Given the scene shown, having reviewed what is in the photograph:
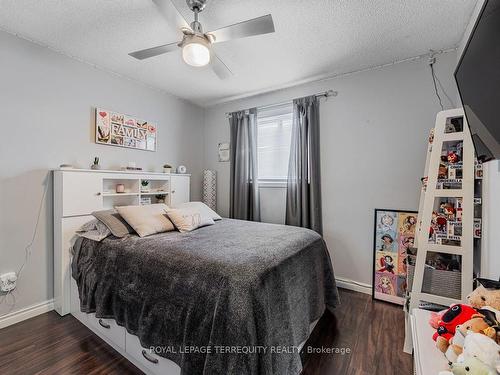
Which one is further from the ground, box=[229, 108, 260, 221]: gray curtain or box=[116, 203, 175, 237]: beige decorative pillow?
box=[229, 108, 260, 221]: gray curtain

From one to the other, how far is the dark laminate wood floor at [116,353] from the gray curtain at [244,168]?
1.63m

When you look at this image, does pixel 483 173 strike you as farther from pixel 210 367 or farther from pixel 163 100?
pixel 163 100

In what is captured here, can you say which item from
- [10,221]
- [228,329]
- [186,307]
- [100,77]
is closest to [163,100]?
[100,77]

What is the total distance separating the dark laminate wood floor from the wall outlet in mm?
323

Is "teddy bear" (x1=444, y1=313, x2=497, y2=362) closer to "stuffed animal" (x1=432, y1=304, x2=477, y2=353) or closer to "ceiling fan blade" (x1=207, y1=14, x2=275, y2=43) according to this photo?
"stuffed animal" (x1=432, y1=304, x2=477, y2=353)

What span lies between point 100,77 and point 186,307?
2621mm

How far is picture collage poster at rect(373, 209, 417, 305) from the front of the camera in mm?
2314

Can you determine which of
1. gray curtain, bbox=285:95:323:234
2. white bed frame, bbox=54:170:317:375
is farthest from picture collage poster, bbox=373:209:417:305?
white bed frame, bbox=54:170:317:375

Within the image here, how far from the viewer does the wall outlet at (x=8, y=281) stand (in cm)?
189

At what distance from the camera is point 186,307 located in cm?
124


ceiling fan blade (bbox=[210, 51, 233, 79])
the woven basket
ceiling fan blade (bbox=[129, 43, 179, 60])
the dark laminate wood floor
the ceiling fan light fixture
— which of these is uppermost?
ceiling fan blade (bbox=[129, 43, 179, 60])

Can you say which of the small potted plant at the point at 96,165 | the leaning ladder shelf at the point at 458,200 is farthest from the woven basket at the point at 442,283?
the small potted plant at the point at 96,165

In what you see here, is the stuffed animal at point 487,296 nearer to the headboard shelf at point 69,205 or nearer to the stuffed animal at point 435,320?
the stuffed animal at point 435,320

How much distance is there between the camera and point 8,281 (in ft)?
6.30
